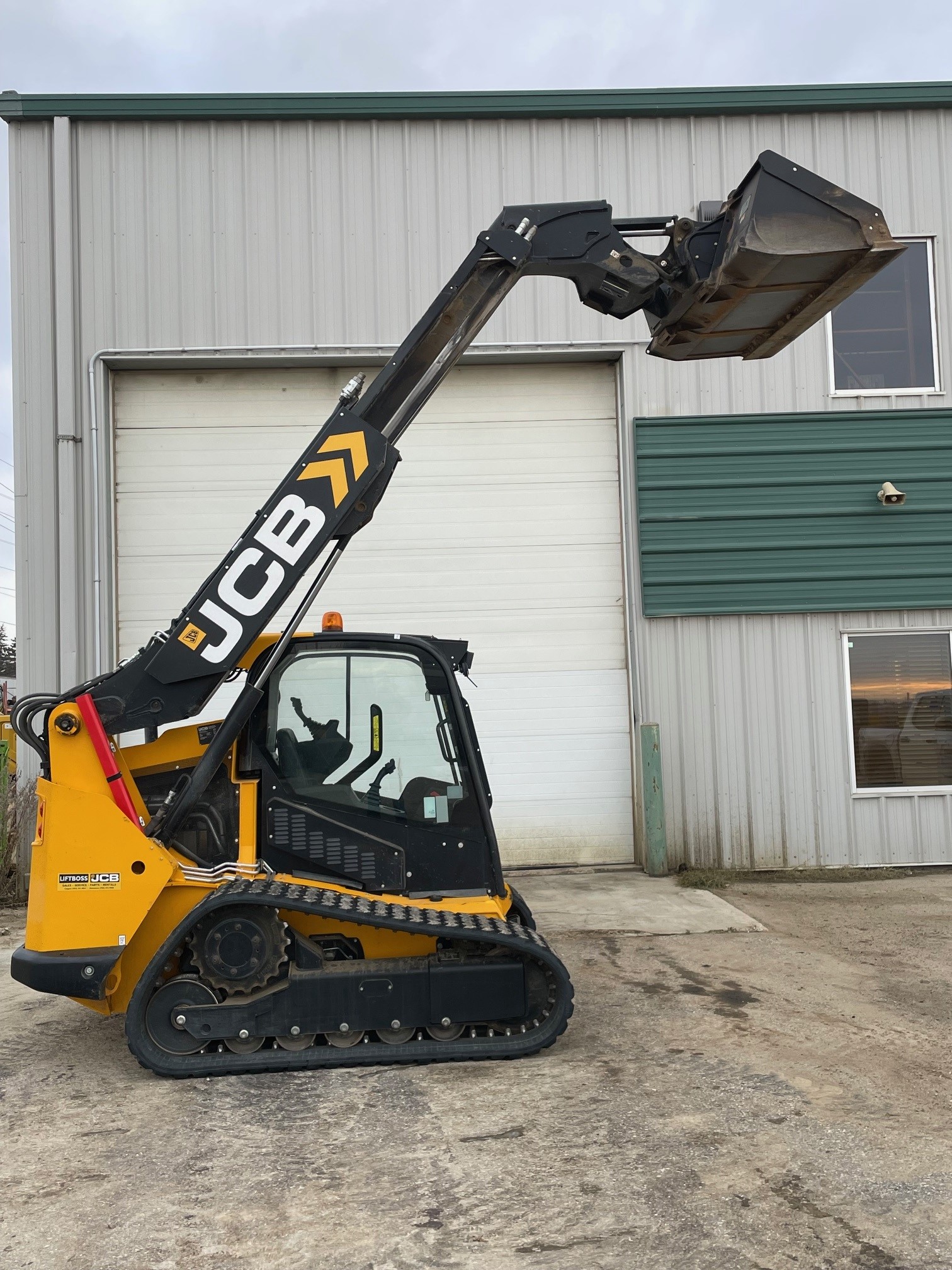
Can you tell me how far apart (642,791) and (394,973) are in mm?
5830

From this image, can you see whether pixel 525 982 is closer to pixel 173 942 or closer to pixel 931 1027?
pixel 173 942

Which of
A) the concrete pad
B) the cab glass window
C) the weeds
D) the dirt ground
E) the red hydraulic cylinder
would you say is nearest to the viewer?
the dirt ground

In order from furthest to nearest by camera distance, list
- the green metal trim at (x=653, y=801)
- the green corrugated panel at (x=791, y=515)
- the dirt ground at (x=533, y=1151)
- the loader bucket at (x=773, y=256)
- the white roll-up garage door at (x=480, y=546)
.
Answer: the white roll-up garage door at (x=480, y=546)
the green corrugated panel at (x=791, y=515)
the green metal trim at (x=653, y=801)
the loader bucket at (x=773, y=256)
the dirt ground at (x=533, y=1151)

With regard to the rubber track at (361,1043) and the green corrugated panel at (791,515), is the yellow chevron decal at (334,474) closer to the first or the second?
the rubber track at (361,1043)

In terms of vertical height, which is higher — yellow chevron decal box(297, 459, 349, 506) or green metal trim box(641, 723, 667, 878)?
yellow chevron decal box(297, 459, 349, 506)

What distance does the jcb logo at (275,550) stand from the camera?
5.21 m

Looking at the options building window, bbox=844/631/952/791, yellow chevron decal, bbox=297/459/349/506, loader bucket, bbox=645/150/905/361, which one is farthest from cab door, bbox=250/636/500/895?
building window, bbox=844/631/952/791

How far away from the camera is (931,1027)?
18.4ft

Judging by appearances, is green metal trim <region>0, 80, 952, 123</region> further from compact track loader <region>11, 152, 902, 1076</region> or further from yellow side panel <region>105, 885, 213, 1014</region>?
yellow side panel <region>105, 885, 213, 1014</region>

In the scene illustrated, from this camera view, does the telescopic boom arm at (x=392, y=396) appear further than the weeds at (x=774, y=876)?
No

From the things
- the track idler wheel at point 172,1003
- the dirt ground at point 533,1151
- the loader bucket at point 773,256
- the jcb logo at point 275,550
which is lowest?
the dirt ground at point 533,1151

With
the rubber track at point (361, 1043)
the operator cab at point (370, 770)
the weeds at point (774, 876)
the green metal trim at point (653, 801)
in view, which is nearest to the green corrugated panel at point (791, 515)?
the green metal trim at point (653, 801)

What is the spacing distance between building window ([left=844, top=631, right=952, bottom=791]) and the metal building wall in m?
0.20

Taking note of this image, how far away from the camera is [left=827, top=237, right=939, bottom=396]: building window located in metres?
11.1
